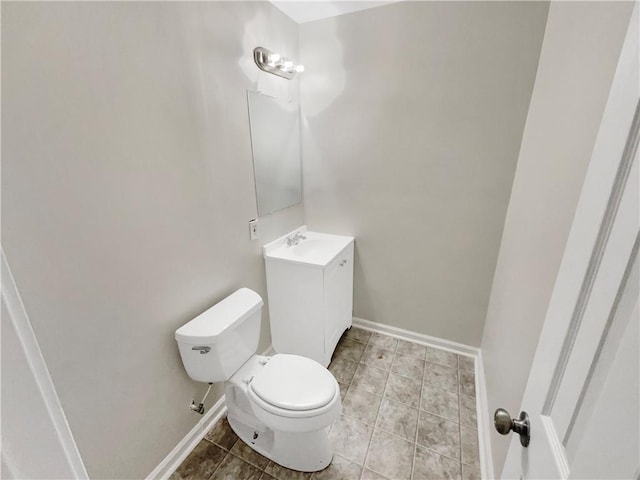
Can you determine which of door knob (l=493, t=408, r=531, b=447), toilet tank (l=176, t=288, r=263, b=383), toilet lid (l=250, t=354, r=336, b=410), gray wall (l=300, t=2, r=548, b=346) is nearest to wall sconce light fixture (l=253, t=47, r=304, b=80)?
gray wall (l=300, t=2, r=548, b=346)

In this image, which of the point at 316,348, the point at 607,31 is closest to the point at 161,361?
the point at 316,348

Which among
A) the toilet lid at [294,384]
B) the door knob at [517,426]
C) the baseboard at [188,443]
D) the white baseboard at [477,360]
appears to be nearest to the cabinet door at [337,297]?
the white baseboard at [477,360]

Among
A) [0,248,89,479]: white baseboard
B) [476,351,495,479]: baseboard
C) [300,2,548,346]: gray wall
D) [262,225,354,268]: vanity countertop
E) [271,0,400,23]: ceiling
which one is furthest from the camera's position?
[262,225,354,268]: vanity countertop

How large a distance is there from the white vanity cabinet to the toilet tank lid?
31cm

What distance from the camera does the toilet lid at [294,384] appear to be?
1.22m

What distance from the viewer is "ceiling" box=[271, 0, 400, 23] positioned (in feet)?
5.35

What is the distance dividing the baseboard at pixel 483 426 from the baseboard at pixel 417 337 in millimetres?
153

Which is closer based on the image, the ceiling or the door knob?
the door knob

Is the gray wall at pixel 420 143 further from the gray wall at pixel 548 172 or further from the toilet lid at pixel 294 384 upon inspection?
the toilet lid at pixel 294 384

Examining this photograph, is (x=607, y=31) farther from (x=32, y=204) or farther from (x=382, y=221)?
(x=32, y=204)

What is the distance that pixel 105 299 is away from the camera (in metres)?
1.00

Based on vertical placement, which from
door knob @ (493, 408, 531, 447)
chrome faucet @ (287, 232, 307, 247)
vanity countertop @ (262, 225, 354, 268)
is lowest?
vanity countertop @ (262, 225, 354, 268)

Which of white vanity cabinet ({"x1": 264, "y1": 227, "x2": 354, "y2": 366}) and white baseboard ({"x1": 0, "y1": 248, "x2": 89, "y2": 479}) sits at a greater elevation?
white baseboard ({"x1": 0, "y1": 248, "x2": 89, "y2": 479})

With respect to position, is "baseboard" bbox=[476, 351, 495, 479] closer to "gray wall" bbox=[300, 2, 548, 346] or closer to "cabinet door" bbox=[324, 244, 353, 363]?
"gray wall" bbox=[300, 2, 548, 346]
